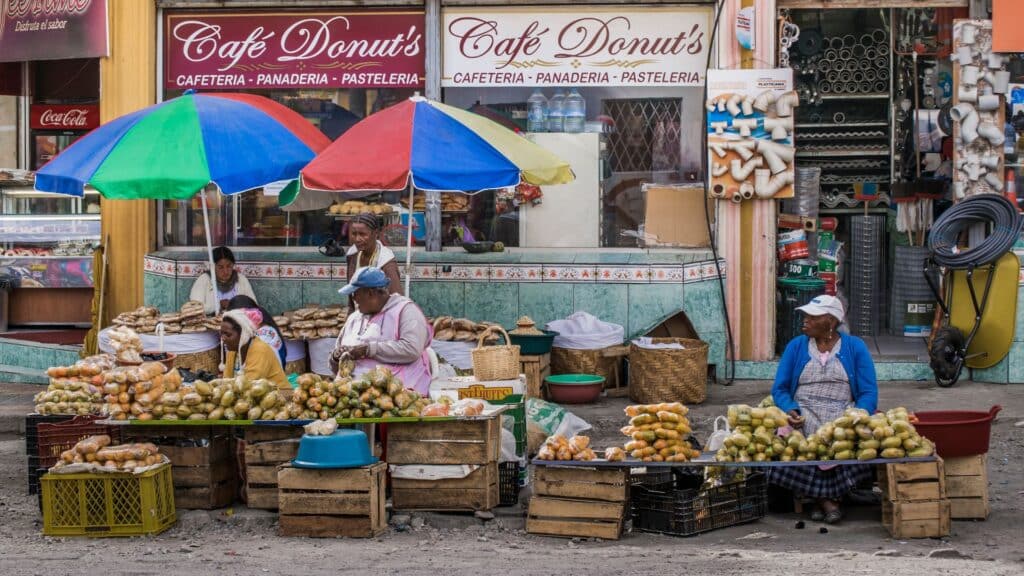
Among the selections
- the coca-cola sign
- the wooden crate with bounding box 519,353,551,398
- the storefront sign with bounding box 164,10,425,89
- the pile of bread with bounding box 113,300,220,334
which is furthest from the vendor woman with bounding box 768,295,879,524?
the coca-cola sign

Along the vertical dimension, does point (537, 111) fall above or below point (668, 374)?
above

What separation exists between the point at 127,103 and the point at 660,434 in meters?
7.81

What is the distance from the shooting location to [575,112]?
1326 centimetres

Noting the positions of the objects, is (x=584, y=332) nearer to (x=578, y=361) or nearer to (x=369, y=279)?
(x=578, y=361)

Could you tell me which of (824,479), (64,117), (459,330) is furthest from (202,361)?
(824,479)

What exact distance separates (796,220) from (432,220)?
3481 millimetres

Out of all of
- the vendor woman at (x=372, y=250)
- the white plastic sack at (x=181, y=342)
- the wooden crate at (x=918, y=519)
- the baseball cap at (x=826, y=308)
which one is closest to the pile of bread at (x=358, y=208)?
the white plastic sack at (x=181, y=342)

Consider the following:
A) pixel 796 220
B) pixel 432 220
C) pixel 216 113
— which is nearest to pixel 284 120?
pixel 216 113

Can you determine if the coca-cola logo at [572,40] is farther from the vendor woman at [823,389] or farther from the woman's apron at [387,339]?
the vendor woman at [823,389]

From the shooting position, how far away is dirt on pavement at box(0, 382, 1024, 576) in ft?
23.9

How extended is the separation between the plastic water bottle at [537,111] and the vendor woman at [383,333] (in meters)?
4.79

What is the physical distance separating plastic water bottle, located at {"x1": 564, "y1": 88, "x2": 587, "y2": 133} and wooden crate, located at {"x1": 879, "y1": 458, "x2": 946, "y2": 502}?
6213 millimetres

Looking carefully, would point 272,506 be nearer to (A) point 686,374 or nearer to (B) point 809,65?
(A) point 686,374

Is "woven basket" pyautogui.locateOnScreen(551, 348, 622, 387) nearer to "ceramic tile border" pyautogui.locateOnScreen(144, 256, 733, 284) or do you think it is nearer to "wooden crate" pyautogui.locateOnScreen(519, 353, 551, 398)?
"wooden crate" pyautogui.locateOnScreen(519, 353, 551, 398)
